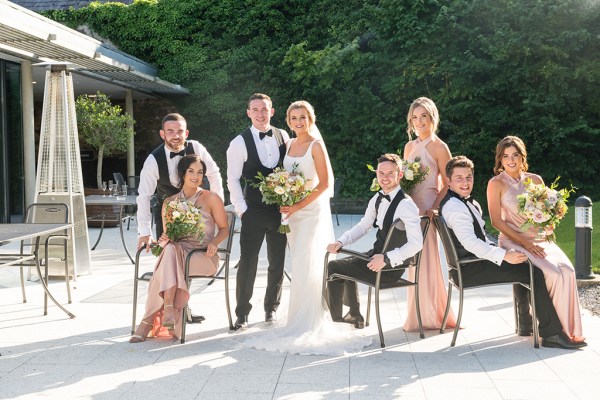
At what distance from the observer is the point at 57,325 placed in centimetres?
599

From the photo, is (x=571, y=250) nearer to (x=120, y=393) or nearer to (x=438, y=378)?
(x=438, y=378)

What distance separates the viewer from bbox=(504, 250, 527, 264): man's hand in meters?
5.15

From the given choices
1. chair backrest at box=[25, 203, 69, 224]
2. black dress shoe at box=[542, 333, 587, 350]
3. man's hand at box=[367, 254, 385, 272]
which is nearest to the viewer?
black dress shoe at box=[542, 333, 587, 350]

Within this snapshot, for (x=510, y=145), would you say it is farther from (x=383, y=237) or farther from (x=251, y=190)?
(x=251, y=190)

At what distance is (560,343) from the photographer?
16.9 feet

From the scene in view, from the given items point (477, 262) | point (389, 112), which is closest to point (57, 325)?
point (477, 262)

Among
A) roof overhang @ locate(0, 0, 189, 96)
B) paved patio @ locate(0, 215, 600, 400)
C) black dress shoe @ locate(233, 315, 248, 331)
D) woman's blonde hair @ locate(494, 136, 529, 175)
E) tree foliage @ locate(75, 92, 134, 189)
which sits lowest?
paved patio @ locate(0, 215, 600, 400)

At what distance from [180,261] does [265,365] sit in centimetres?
119

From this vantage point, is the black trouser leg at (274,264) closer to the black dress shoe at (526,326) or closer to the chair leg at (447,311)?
the chair leg at (447,311)

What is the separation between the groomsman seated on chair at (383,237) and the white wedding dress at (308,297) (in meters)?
0.16

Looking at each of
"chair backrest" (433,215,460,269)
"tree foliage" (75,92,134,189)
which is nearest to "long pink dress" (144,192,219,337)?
"chair backrest" (433,215,460,269)

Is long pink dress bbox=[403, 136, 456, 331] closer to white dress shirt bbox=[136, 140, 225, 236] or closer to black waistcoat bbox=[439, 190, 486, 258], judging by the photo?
black waistcoat bbox=[439, 190, 486, 258]

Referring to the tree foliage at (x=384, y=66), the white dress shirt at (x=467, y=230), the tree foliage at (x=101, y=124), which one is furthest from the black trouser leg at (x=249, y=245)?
the tree foliage at (x=384, y=66)

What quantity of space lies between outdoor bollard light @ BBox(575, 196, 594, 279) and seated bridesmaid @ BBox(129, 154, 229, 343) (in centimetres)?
386
